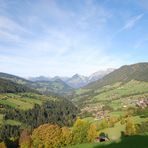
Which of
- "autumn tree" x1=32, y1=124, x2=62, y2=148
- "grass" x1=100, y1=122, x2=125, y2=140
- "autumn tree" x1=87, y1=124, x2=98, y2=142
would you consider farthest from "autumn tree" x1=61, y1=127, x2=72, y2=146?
"grass" x1=100, y1=122, x2=125, y2=140

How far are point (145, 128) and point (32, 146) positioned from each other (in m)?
51.1

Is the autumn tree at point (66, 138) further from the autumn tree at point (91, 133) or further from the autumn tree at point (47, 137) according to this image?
the autumn tree at point (91, 133)

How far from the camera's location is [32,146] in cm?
11931

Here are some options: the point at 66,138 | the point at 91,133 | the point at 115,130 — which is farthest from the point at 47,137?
the point at 115,130

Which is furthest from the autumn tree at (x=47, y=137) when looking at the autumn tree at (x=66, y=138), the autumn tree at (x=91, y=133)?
the autumn tree at (x=91, y=133)

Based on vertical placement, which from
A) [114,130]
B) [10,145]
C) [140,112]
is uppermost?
[140,112]

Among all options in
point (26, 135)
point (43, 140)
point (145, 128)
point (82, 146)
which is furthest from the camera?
point (26, 135)

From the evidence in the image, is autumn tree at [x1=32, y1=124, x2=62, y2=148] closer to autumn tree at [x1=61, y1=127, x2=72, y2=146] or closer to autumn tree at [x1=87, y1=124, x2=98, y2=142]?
autumn tree at [x1=61, y1=127, x2=72, y2=146]

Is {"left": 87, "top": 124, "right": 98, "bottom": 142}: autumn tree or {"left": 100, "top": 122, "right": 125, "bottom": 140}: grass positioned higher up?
{"left": 100, "top": 122, "right": 125, "bottom": 140}: grass

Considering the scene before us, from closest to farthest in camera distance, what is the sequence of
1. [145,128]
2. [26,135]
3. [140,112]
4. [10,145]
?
[145,128]
[26,135]
[10,145]
[140,112]

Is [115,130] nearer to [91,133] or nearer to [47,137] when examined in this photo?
[91,133]

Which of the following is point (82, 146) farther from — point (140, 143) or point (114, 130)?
point (114, 130)

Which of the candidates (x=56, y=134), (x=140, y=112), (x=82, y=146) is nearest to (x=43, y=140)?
(x=56, y=134)

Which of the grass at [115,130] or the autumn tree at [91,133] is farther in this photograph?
the grass at [115,130]
